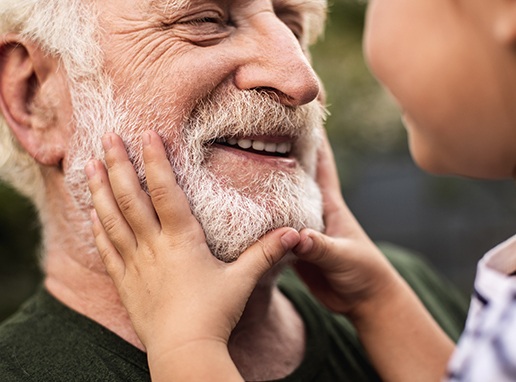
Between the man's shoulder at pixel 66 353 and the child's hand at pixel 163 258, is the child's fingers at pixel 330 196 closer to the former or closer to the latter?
the child's hand at pixel 163 258

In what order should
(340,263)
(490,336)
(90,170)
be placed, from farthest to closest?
(340,263)
(90,170)
(490,336)

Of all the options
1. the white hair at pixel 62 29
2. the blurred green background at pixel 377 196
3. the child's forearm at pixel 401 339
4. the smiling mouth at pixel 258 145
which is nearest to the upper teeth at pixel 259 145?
the smiling mouth at pixel 258 145

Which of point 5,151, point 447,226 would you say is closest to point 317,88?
point 5,151

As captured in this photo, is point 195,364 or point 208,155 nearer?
point 195,364

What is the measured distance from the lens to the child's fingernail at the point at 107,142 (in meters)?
2.09

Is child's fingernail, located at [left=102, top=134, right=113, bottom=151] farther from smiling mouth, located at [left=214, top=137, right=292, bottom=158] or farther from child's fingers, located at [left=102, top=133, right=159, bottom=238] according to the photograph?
smiling mouth, located at [left=214, top=137, right=292, bottom=158]

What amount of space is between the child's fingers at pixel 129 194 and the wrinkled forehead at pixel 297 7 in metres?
0.48

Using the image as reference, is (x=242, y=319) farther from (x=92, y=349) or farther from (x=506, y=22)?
(x=506, y=22)

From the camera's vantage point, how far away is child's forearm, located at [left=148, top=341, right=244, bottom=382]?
1.72 m

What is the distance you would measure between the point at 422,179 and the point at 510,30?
7.38 m

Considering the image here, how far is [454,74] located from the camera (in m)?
1.68

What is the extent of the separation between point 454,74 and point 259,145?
76 centimetres

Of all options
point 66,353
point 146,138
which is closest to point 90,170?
point 146,138

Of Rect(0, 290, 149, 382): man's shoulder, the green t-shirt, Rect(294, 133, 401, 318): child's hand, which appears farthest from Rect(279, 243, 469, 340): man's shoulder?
Rect(0, 290, 149, 382): man's shoulder
